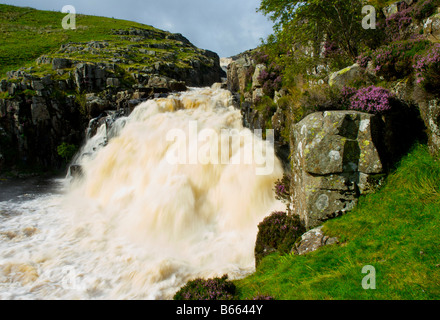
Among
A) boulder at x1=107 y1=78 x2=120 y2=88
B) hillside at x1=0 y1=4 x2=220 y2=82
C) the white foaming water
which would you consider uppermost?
hillside at x1=0 y1=4 x2=220 y2=82

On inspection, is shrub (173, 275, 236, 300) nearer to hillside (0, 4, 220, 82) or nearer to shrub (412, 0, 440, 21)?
shrub (412, 0, 440, 21)

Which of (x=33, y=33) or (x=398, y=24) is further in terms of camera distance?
(x=33, y=33)

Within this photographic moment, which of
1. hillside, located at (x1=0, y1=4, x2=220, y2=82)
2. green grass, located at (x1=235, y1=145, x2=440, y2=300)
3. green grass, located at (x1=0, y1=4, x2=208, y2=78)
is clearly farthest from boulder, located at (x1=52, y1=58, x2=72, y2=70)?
green grass, located at (x1=235, y1=145, x2=440, y2=300)

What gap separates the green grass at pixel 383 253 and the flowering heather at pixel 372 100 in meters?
1.93

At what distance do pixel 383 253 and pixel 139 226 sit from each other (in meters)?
12.4

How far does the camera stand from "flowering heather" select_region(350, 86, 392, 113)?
8688 millimetres

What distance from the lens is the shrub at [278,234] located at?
875cm

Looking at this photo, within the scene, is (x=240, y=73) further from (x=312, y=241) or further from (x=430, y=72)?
(x=312, y=241)

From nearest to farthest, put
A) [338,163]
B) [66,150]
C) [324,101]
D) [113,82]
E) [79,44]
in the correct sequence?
[338,163]
[324,101]
[66,150]
[113,82]
[79,44]

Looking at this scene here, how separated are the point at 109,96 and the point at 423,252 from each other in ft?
139

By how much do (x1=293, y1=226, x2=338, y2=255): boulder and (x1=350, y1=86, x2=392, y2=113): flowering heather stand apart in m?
4.98

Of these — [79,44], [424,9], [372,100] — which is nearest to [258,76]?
[424,9]

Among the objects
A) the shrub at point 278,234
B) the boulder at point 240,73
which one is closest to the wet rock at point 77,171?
the boulder at point 240,73

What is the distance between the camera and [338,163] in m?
8.30
